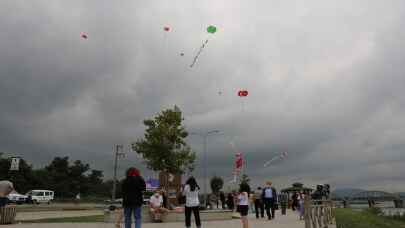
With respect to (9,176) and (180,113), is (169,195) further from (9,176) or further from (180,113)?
(9,176)

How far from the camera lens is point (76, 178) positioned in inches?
4053

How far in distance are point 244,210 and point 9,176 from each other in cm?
7773

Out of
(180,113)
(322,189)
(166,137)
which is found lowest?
(322,189)

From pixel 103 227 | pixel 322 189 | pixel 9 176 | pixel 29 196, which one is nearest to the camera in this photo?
pixel 103 227

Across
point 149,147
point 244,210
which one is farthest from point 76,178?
point 244,210

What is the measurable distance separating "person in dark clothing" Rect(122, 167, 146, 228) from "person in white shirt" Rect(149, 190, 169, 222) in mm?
6562

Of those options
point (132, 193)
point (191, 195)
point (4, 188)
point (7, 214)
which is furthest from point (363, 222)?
point (7, 214)

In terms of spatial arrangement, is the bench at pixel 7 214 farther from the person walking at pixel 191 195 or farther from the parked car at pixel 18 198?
the parked car at pixel 18 198

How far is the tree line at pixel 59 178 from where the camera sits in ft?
263

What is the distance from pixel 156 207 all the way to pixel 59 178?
8672cm


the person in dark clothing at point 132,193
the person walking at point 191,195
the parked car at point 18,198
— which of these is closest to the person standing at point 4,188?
the person in dark clothing at point 132,193

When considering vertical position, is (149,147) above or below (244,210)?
above

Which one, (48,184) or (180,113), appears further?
(48,184)

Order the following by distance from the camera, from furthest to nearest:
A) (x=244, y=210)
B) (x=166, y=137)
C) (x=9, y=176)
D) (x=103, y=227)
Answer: (x=9, y=176)
(x=166, y=137)
(x=103, y=227)
(x=244, y=210)
